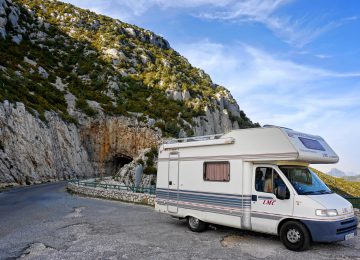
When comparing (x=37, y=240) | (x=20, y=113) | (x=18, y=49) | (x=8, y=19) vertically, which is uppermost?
(x=8, y=19)

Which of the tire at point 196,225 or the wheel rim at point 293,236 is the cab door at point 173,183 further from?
the wheel rim at point 293,236

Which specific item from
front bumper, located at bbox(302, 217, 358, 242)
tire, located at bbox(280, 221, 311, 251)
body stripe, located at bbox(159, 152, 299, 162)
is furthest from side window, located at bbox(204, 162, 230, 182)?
front bumper, located at bbox(302, 217, 358, 242)

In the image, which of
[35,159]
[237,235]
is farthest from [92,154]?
[237,235]

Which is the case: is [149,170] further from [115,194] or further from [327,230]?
[327,230]

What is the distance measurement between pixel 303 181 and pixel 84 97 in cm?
5080

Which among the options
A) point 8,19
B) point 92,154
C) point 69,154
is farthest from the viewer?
point 8,19

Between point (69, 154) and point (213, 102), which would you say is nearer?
point (69, 154)

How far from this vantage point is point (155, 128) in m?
50.5

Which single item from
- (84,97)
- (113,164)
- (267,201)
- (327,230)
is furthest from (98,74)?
(327,230)

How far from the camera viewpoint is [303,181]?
9.54 m

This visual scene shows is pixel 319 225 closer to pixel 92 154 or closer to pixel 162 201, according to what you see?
pixel 162 201

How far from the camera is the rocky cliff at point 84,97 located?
36572 millimetres

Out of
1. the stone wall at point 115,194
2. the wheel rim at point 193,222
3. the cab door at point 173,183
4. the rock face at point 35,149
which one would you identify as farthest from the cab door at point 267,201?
the rock face at point 35,149

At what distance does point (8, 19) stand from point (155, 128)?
42.1 m
